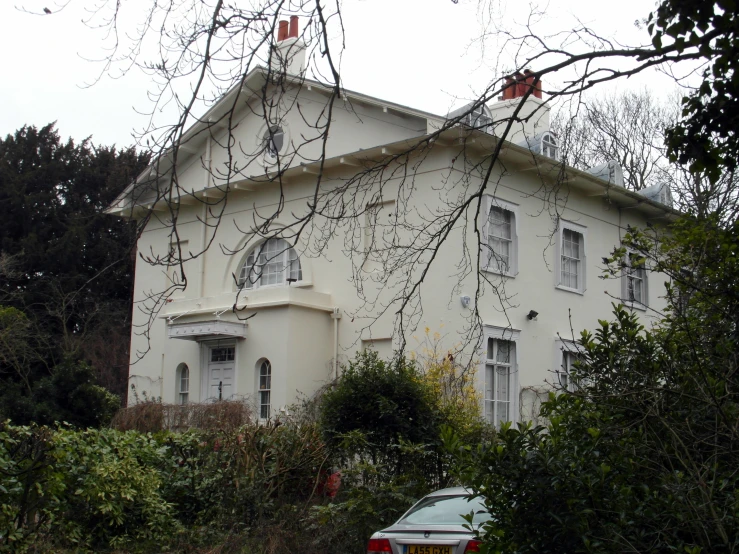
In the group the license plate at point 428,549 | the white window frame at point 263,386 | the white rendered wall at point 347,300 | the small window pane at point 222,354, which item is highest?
the white rendered wall at point 347,300

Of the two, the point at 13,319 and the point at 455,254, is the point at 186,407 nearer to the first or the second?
the point at 455,254

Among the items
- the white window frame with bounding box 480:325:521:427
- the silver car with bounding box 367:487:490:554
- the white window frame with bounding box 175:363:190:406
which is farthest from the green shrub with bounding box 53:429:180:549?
the white window frame with bounding box 175:363:190:406

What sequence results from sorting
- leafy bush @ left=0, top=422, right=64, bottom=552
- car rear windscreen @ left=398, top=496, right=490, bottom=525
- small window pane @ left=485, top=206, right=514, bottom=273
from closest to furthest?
car rear windscreen @ left=398, top=496, right=490, bottom=525 → leafy bush @ left=0, top=422, right=64, bottom=552 → small window pane @ left=485, top=206, right=514, bottom=273

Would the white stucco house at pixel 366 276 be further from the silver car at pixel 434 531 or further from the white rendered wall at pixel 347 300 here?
the silver car at pixel 434 531

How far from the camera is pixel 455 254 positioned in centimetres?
→ 1841

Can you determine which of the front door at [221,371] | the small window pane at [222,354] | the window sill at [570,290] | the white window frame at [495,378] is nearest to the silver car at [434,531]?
the white window frame at [495,378]

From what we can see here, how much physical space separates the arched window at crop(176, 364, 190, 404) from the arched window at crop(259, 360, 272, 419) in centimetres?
281

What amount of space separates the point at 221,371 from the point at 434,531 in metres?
12.7

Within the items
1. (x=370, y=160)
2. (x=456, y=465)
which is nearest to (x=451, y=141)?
(x=370, y=160)

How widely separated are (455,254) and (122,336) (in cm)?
1847

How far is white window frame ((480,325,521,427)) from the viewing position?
61.5ft

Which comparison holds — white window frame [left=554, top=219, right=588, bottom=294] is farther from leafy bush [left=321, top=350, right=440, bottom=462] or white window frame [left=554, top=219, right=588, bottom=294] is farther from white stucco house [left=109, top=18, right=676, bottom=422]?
leafy bush [left=321, top=350, right=440, bottom=462]

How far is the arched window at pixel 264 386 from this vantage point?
19500 millimetres

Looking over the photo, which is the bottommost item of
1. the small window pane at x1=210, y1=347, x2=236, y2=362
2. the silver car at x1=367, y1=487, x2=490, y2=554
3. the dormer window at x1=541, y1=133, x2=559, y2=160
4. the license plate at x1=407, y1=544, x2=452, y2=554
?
the license plate at x1=407, y1=544, x2=452, y2=554
